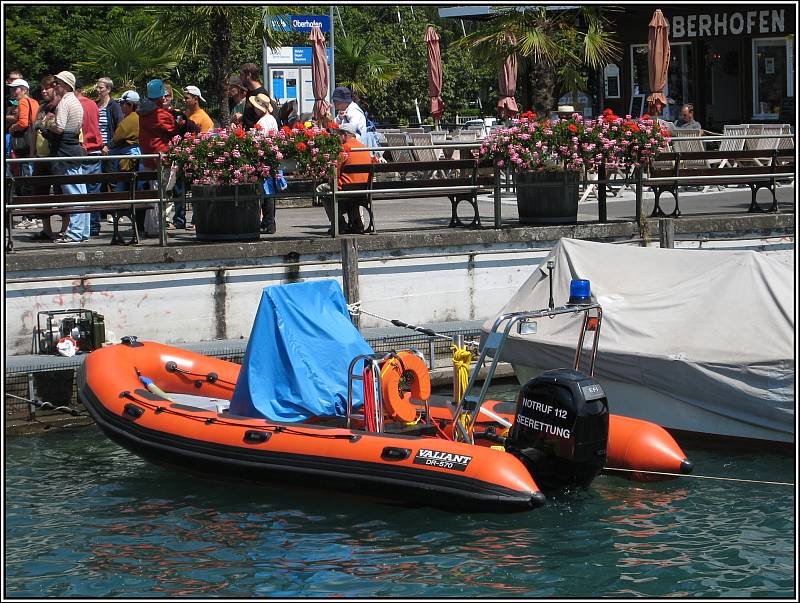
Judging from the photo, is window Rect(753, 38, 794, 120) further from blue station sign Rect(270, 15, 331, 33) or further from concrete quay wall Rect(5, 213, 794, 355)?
concrete quay wall Rect(5, 213, 794, 355)

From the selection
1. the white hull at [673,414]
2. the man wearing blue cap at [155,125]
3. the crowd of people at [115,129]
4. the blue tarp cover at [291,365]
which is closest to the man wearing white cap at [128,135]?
the crowd of people at [115,129]

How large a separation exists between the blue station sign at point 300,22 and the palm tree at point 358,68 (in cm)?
511

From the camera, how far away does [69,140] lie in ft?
45.7

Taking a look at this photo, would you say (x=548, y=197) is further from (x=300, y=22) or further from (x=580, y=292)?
(x=300, y=22)

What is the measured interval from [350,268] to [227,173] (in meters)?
1.58

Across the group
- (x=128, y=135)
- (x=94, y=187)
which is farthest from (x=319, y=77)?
(x=94, y=187)

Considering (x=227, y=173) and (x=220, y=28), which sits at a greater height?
(x=220, y=28)

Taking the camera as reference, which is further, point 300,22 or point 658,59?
point 300,22

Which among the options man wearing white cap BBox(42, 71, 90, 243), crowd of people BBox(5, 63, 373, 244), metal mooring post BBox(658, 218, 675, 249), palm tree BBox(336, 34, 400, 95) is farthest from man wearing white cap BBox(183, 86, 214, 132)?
palm tree BBox(336, 34, 400, 95)

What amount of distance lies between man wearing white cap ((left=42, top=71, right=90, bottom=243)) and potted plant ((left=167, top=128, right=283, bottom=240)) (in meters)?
1.29

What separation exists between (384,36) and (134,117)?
25359 mm

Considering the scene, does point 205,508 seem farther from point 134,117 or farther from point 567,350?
point 134,117

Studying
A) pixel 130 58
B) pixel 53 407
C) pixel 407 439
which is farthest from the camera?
pixel 130 58

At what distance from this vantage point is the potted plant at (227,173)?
13.1 m
